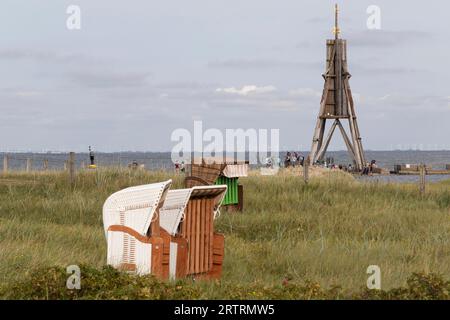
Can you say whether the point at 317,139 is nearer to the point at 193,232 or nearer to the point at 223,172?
the point at 223,172

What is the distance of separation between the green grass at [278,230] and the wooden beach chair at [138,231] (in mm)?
512

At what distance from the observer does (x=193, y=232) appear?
880 centimetres

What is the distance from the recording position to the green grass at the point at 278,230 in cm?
920

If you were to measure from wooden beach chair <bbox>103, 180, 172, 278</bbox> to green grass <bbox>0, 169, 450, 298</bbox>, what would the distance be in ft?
1.68

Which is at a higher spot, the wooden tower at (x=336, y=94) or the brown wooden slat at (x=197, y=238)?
the wooden tower at (x=336, y=94)

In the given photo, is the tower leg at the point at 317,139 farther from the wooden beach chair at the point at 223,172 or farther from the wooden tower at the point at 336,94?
the wooden beach chair at the point at 223,172

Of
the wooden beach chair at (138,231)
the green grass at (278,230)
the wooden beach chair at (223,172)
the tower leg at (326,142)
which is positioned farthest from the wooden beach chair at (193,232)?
the tower leg at (326,142)

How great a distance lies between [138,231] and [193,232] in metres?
0.91

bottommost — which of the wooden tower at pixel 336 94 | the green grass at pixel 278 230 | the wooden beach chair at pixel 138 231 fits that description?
the green grass at pixel 278 230
